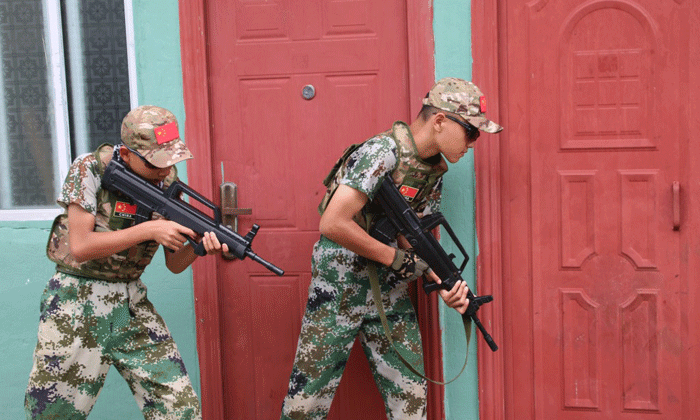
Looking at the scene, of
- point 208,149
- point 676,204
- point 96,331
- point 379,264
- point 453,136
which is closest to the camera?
point 96,331

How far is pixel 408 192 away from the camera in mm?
3229

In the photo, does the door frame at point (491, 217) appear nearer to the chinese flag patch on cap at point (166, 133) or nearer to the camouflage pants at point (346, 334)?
the camouflage pants at point (346, 334)

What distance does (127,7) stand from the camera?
3.91 metres

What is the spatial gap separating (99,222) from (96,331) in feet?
1.35

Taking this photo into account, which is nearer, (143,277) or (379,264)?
(379,264)

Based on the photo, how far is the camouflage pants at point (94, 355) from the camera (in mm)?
3023

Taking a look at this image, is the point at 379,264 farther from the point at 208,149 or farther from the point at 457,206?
the point at 208,149

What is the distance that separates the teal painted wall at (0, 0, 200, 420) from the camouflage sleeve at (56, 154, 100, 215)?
86cm

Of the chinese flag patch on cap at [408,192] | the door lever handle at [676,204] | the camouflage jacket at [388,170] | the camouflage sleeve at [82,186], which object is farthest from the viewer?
the door lever handle at [676,204]

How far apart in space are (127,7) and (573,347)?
2.64 m

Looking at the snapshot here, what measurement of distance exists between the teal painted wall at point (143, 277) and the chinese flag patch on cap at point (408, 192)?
120 centimetres

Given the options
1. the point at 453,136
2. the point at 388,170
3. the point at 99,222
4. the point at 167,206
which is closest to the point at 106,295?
the point at 99,222

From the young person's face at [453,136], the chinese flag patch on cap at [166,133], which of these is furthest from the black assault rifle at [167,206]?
the young person's face at [453,136]

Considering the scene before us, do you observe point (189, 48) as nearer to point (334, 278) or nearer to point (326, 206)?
point (326, 206)
